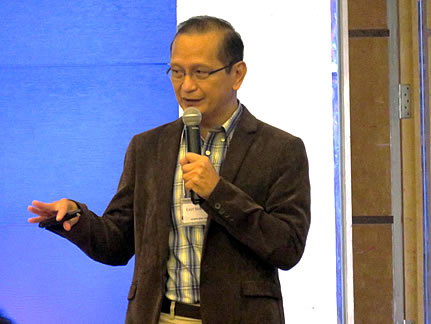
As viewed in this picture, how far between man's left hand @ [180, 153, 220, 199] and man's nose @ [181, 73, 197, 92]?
252 millimetres

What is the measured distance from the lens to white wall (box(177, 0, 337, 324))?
3176 millimetres

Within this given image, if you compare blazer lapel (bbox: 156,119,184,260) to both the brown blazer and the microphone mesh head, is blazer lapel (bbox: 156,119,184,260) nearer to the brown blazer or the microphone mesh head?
the brown blazer

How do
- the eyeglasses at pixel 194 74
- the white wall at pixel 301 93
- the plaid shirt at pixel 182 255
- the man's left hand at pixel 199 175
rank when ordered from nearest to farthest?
the man's left hand at pixel 199 175 → the plaid shirt at pixel 182 255 → the eyeglasses at pixel 194 74 → the white wall at pixel 301 93

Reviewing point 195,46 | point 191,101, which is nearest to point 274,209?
point 191,101

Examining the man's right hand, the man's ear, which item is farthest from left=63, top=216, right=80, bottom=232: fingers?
the man's ear

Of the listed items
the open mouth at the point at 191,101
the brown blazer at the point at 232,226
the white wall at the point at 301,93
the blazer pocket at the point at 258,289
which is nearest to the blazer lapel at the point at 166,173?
the brown blazer at the point at 232,226

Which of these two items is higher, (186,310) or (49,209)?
(49,209)

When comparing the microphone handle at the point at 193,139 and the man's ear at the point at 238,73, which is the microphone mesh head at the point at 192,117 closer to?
the microphone handle at the point at 193,139

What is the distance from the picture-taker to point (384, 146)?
3229 mm

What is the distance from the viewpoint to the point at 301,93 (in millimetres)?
3219

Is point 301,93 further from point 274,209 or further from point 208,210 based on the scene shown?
point 208,210

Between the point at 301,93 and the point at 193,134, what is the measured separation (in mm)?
1729

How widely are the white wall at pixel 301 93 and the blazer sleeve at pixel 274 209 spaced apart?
150 cm

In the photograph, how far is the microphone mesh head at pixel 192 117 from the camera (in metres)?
1.60
